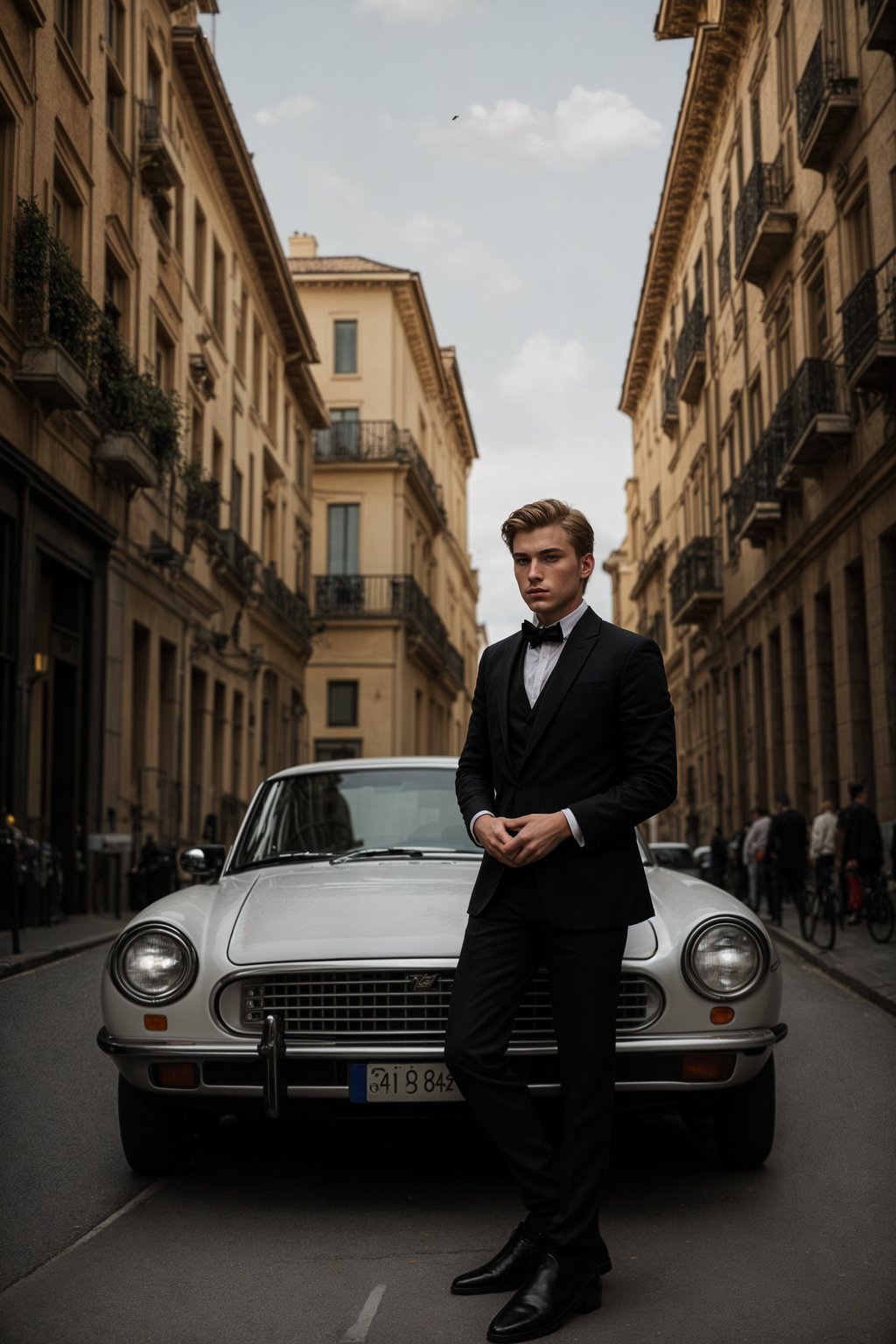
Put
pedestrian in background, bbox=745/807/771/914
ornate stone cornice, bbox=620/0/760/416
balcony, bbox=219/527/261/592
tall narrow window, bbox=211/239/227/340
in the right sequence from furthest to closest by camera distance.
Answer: tall narrow window, bbox=211/239/227/340 < ornate stone cornice, bbox=620/0/760/416 < balcony, bbox=219/527/261/592 < pedestrian in background, bbox=745/807/771/914

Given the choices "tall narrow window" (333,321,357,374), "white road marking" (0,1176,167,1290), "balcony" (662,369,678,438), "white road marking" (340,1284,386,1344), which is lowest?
"white road marking" (340,1284,386,1344)

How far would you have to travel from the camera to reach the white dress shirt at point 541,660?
427cm

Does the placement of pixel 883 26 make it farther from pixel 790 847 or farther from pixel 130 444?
pixel 130 444

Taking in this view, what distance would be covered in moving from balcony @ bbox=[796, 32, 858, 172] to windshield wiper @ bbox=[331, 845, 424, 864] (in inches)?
690

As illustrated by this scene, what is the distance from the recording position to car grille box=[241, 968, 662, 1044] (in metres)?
4.84

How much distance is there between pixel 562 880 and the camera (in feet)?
13.4

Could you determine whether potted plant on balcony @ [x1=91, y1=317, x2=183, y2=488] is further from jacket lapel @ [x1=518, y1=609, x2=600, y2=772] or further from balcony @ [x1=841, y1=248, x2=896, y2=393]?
jacket lapel @ [x1=518, y1=609, x2=600, y2=772]

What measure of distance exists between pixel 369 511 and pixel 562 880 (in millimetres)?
46353

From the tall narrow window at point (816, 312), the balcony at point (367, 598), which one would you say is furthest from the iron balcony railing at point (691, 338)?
the balcony at point (367, 598)

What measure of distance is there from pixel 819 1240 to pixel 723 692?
1250 inches

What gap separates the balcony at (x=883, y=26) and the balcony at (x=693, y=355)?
18.9m

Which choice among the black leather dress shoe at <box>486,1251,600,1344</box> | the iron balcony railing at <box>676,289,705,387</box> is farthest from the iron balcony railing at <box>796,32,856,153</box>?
the black leather dress shoe at <box>486,1251,600,1344</box>

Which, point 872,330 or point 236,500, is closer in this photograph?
point 872,330

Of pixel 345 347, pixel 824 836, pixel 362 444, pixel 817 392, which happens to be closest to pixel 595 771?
pixel 824 836
